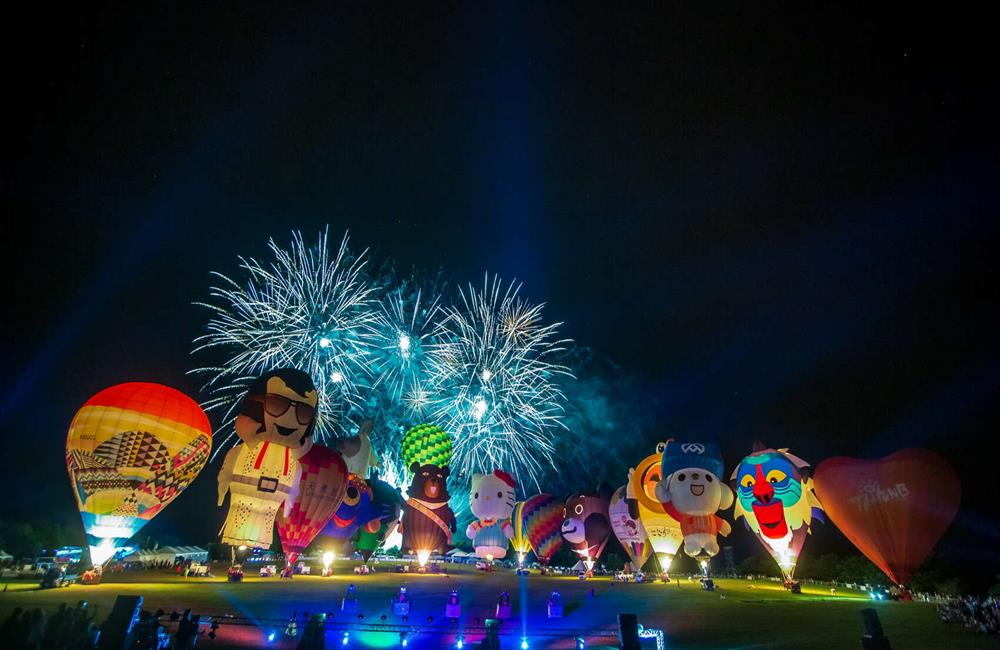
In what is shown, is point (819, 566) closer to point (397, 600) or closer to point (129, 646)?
point (397, 600)

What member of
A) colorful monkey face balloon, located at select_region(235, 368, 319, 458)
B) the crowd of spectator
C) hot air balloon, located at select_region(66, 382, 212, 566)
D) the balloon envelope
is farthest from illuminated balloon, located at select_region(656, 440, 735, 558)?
hot air balloon, located at select_region(66, 382, 212, 566)

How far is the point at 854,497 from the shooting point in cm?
2073

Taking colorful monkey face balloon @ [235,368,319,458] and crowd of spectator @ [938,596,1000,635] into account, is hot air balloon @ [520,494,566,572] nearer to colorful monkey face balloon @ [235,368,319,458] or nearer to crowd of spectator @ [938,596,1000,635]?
colorful monkey face balloon @ [235,368,319,458]

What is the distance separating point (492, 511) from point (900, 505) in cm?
2139

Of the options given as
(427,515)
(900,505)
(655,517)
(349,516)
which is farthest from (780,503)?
(349,516)

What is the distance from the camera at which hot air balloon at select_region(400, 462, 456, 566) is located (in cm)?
3078

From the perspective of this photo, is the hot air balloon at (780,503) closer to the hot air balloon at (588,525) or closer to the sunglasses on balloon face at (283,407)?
the hot air balloon at (588,525)

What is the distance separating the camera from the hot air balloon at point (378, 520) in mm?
28386

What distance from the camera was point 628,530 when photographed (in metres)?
29.7

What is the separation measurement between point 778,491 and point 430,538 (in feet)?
57.6

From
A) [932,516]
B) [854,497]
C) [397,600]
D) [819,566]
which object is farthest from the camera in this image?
[819,566]

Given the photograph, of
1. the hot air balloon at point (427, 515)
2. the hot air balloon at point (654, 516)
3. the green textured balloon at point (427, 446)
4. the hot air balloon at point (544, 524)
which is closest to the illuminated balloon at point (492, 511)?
the hot air balloon at point (544, 524)

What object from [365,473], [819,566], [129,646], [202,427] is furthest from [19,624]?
[819,566]

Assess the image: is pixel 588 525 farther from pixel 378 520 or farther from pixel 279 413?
pixel 279 413
